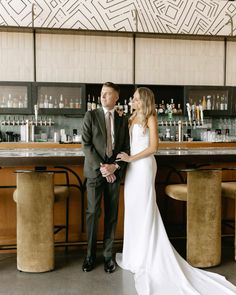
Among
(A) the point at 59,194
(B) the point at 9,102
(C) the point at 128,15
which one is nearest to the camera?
(A) the point at 59,194

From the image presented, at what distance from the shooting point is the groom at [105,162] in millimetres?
3072

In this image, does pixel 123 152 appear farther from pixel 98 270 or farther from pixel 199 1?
pixel 199 1

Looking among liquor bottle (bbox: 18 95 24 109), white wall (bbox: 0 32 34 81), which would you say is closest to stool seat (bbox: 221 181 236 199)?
liquor bottle (bbox: 18 95 24 109)

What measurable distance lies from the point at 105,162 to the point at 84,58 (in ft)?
14.2

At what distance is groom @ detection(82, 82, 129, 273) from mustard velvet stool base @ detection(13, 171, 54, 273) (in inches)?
13.1

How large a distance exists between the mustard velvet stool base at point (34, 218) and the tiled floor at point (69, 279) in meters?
0.14

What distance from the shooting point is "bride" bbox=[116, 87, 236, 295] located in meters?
3.02

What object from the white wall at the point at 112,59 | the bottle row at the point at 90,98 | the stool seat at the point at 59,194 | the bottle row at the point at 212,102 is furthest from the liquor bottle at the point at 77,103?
the stool seat at the point at 59,194

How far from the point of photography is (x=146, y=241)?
Answer: 3.12 meters

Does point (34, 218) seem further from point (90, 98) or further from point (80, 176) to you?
point (90, 98)

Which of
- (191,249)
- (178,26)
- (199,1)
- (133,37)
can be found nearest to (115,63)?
(133,37)

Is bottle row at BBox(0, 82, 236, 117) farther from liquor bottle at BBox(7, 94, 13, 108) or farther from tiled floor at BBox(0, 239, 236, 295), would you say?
tiled floor at BBox(0, 239, 236, 295)

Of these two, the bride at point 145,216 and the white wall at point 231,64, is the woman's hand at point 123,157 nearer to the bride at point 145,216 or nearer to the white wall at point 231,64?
the bride at point 145,216

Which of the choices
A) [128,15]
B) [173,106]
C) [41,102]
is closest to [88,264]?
[41,102]
